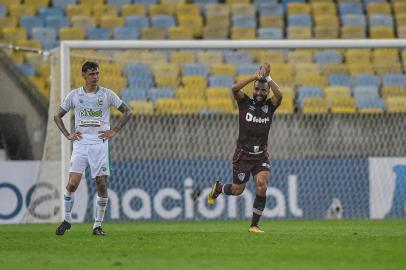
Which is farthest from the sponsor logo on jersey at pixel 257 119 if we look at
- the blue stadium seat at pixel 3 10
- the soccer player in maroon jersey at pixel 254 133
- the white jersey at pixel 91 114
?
the blue stadium seat at pixel 3 10

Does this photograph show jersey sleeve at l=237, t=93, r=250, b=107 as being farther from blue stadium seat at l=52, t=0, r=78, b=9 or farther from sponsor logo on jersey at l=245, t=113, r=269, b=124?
blue stadium seat at l=52, t=0, r=78, b=9

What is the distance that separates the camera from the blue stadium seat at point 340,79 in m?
20.6

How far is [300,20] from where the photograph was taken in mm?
25328

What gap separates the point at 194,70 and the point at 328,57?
Result: 2.78 metres

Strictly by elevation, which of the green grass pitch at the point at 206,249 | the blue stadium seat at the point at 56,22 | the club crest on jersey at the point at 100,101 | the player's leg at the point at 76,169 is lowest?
the green grass pitch at the point at 206,249

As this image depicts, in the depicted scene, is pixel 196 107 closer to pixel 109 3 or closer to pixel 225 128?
pixel 225 128

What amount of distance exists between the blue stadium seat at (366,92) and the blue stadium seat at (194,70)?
2.86 metres

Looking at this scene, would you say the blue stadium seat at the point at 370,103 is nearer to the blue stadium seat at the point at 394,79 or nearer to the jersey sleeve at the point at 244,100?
the blue stadium seat at the point at 394,79

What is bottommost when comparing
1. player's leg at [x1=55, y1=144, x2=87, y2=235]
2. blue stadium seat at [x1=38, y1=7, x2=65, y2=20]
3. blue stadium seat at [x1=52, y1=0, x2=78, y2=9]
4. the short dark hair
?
player's leg at [x1=55, y1=144, x2=87, y2=235]

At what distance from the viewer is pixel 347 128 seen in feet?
65.2

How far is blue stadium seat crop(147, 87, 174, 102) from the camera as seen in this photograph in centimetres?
2015

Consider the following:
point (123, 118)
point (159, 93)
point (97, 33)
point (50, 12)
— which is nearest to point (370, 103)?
point (159, 93)

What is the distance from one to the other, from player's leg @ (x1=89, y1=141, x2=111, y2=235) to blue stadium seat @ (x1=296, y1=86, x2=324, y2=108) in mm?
7316

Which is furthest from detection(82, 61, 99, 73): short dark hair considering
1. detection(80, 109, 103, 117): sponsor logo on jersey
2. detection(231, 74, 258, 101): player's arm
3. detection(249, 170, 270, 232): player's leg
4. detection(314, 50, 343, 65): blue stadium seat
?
detection(314, 50, 343, 65): blue stadium seat
